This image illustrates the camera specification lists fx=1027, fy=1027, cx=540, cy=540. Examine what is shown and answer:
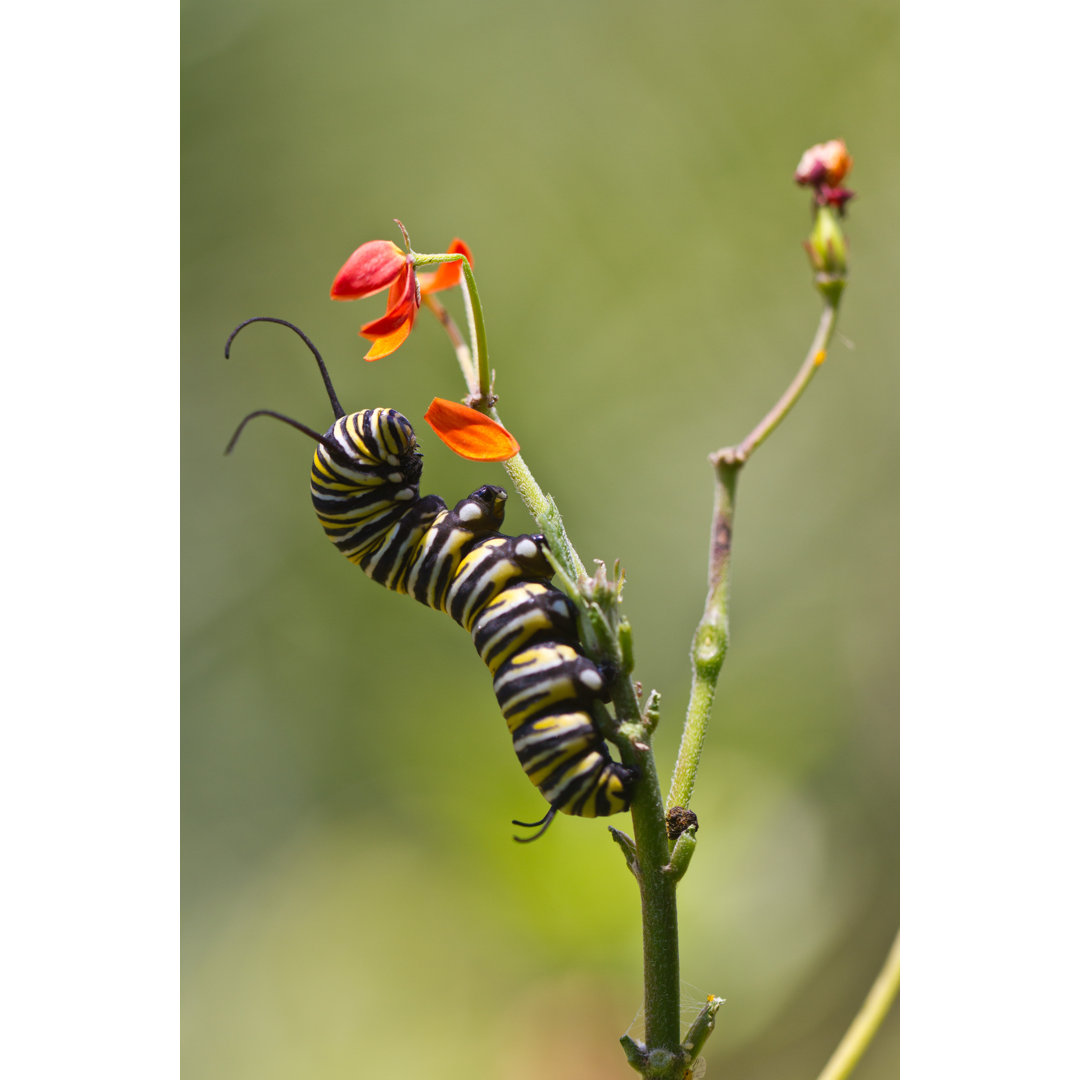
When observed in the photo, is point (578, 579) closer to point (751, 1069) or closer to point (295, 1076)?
point (751, 1069)

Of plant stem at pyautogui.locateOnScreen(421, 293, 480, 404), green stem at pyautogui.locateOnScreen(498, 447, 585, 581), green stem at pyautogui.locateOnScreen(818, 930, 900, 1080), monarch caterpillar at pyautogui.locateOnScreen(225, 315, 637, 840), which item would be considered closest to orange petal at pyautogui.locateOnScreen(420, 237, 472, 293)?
plant stem at pyautogui.locateOnScreen(421, 293, 480, 404)

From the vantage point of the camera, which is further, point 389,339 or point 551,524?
point 389,339

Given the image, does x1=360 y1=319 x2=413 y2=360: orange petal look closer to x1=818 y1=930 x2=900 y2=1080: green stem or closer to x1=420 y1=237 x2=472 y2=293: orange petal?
x1=420 y1=237 x2=472 y2=293: orange petal

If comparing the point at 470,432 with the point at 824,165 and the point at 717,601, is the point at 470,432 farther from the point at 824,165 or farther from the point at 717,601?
the point at 824,165

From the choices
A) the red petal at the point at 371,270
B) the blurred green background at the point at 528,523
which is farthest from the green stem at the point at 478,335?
the blurred green background at the point at 528,523

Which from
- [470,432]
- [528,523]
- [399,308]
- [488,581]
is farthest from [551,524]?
[528,523]

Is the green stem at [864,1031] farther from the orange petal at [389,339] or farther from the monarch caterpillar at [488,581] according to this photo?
the orange petal at [389,339]
